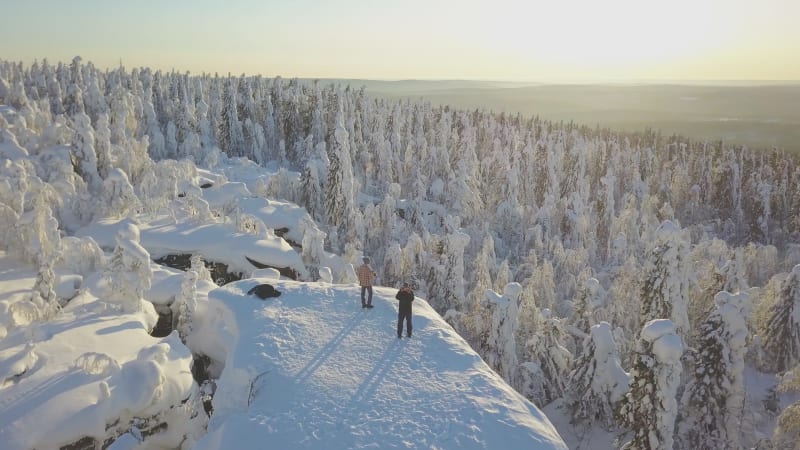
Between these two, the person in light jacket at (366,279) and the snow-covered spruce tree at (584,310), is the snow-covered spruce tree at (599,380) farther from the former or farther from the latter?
the person in light jacket at (366,279)

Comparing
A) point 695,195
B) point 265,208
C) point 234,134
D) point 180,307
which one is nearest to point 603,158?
point 695,195

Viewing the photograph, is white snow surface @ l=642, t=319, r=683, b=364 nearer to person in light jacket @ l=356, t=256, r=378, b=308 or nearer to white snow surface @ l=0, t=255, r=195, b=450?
person in light jacket @ l=356, t=256, r=378, b=308

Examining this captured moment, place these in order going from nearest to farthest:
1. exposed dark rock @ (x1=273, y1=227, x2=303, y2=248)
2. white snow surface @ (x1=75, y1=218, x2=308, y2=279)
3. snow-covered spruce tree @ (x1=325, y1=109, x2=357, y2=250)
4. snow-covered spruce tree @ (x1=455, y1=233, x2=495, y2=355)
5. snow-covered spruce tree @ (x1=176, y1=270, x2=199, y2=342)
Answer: snow-covered spruce tree @ (x1=176, y1=270, x2=199, y2=342)
white snow surface @ (x1=75, y1=218, x2=308, y2=279)
snow-covered spruce tree @ (x1=455, y1=233, x2=495, y2=355)
exposed dark rock @ (x1=273, y1=227, x2=303, y2=248)
snow-covered spruce tree @ (x1=325, y1=109, x2=357, y2=250)

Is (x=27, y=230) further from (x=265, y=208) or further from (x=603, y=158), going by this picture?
(x=603, y=158)

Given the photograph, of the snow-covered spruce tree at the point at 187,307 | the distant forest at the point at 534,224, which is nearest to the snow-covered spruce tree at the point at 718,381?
the distant forest at the point at 534,224

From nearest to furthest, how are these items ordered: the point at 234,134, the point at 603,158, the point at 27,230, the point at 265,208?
the point at 27,230 < the point at 265,208 < the point at 234,134 < the point at 603,158

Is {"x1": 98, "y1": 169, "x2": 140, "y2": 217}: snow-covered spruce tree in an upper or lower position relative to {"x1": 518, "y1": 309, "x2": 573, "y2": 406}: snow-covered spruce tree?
upper

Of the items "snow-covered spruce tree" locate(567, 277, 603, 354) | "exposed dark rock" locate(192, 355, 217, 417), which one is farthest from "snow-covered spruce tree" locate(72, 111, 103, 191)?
"snow-covered spruce tree" locate(567, 277, 603, 354)
